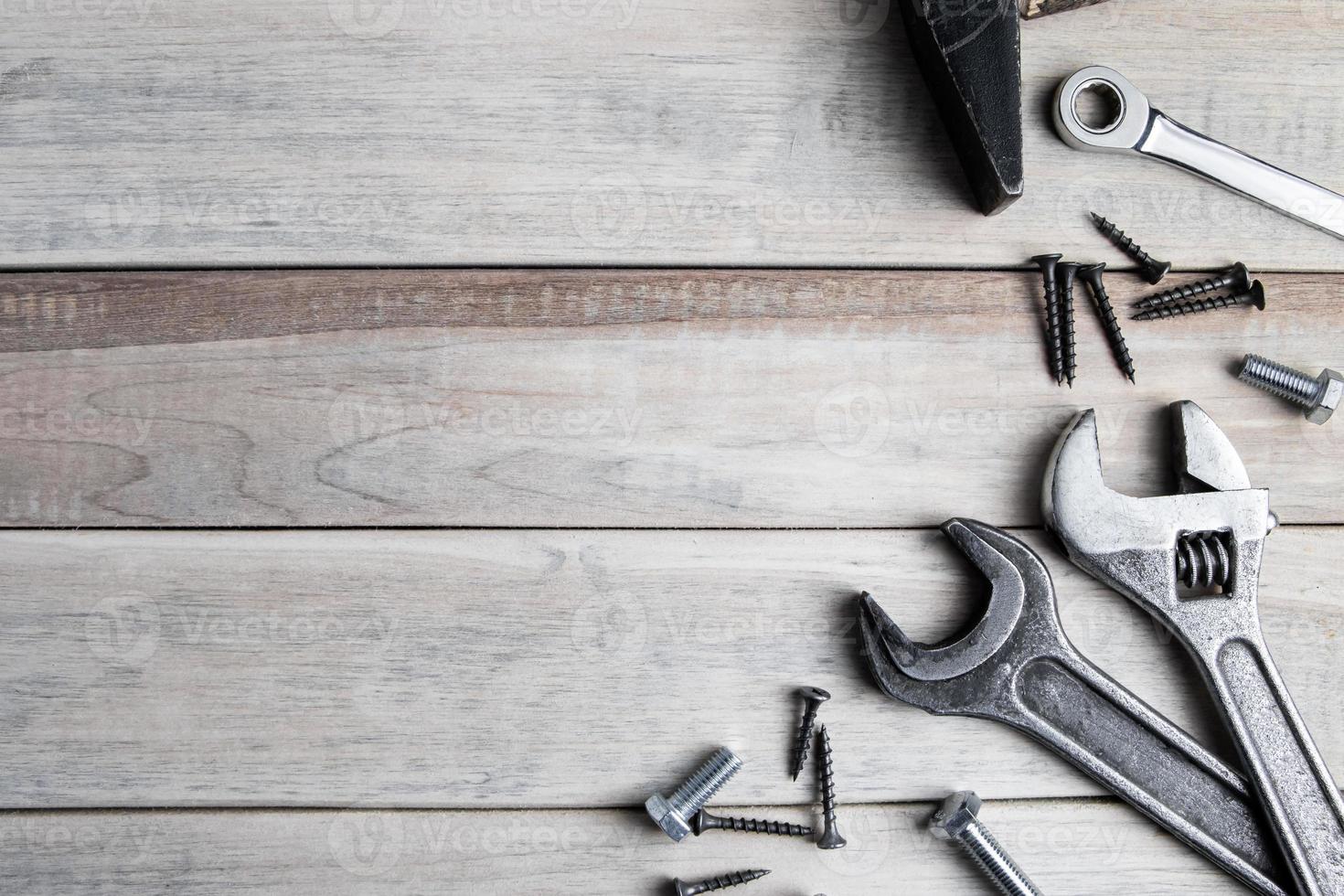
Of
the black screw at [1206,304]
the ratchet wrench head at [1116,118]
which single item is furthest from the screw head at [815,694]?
the ratchet wrench head at [1116,118]

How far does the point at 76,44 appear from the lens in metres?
1.04

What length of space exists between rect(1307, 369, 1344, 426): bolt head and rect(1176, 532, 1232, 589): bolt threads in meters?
0.20

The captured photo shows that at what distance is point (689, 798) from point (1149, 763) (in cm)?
55

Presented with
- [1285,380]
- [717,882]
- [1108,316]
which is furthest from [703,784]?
[1285,380]

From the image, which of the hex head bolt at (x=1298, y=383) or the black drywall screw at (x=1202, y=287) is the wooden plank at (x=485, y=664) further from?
the black drywall screw at (x=1202, y=287)

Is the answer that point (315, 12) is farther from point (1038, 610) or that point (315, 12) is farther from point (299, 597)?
point (1038, 610)

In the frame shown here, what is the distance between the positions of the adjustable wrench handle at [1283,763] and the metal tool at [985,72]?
617 millimetres

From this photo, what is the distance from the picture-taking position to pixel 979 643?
3.26 ft

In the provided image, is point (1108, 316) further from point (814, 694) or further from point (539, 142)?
point (539, 142)

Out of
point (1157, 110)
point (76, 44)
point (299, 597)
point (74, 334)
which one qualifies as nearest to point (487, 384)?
point (299, 597)

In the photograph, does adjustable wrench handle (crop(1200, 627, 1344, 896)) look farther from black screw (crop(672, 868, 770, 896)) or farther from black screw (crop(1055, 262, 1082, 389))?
black screw (crop(672, 868, 770, 896))

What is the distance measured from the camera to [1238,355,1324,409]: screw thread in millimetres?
1009

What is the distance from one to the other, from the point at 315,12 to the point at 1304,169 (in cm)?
125

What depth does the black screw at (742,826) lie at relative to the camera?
994 millimetres
